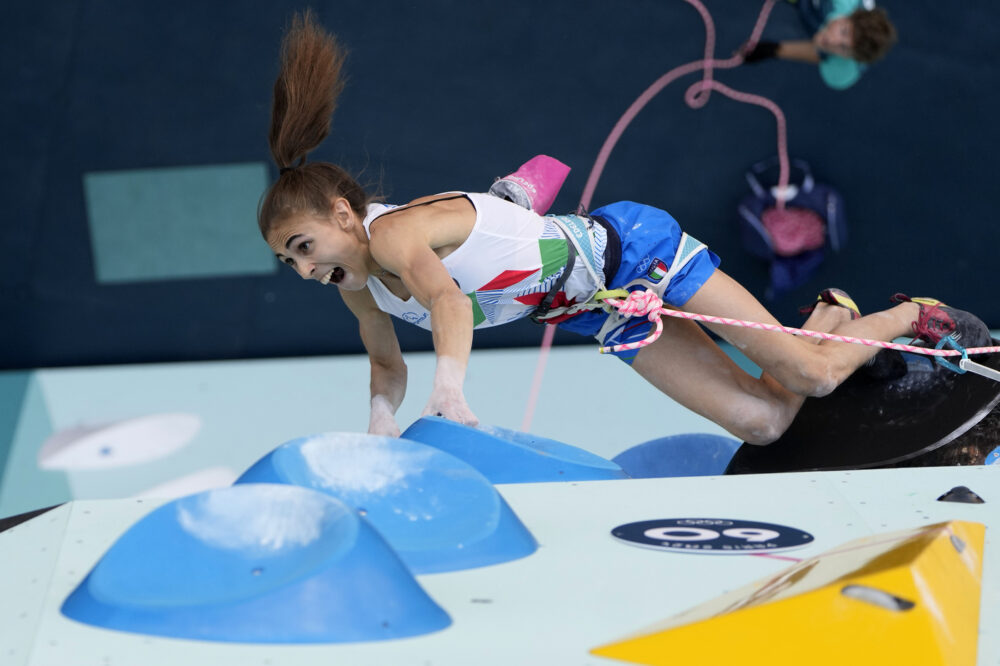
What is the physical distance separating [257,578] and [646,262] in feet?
4.90

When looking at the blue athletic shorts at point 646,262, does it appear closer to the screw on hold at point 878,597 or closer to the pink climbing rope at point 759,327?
the pink climbing rope at point 759,327

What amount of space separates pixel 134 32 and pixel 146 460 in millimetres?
1785

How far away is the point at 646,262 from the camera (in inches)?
96.3

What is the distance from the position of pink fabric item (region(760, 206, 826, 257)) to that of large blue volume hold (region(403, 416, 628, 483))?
2447 millimetres

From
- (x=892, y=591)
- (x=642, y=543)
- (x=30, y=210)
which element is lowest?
(x=30, y=210)

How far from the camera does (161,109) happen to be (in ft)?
14.1

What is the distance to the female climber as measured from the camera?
2.15m

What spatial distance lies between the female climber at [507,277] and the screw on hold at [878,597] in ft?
2.98

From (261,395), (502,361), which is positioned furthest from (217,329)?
(502,361)

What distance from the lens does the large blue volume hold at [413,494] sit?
1342mm

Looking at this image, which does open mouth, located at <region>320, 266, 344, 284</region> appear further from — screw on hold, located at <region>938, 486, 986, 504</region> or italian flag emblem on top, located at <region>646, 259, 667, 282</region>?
screw on hold, located at <region>938, 486, 986, 504</region>

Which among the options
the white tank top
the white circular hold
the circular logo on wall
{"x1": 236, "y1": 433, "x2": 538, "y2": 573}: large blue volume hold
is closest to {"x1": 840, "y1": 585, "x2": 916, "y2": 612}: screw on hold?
the circular logo on wall

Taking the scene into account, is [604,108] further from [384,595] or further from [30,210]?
[384,595]

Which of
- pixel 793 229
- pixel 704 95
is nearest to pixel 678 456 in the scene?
pixel 793 229
